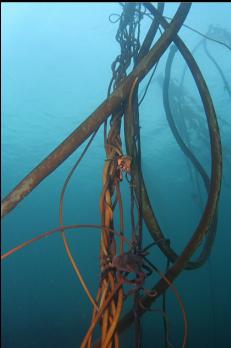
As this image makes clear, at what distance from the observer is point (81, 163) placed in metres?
22.7

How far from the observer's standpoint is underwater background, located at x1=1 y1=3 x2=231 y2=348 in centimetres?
1430

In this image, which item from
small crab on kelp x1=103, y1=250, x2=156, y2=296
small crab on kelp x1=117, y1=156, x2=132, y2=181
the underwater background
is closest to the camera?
small crab on kelp x1=103, y1=250, x2=156, y2=296

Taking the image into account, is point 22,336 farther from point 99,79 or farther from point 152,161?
point 99,79

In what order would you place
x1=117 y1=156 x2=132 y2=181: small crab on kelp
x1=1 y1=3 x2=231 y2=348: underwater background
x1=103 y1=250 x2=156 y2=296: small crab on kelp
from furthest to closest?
1. x1=1 y1=3 x2=231 y2=348: underwater background
2. x1=117 y1=156 x2=132 y2=181: small crab on kelp
3. x1=103 y1=250 x2=156 y2=296: small crab on kelp

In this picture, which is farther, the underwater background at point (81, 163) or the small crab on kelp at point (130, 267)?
the underwater background at point (81, 163)

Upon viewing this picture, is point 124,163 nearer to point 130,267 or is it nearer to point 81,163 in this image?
point 130,267

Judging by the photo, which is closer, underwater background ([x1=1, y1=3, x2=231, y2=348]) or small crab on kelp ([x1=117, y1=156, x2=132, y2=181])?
small crab on kelp ([x1=117, y1=156, x2=132, y2=181])

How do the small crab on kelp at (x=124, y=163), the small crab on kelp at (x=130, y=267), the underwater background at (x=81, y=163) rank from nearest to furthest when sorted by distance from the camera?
the small crab on kelp at (x=130, y=267)
the small crab on kelp at (x=124, y=163)
the underwater background at (x=81, y=163)

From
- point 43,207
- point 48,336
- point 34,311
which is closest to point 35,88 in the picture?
point 43,207

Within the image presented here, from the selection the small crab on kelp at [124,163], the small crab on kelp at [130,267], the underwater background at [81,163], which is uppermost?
the underwater background at [81,163]

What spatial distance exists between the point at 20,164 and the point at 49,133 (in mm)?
5258

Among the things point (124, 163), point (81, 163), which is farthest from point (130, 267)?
point (81, 163)

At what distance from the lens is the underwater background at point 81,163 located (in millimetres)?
14305

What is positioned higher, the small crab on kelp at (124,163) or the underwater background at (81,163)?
the underwater background at (81,163)
